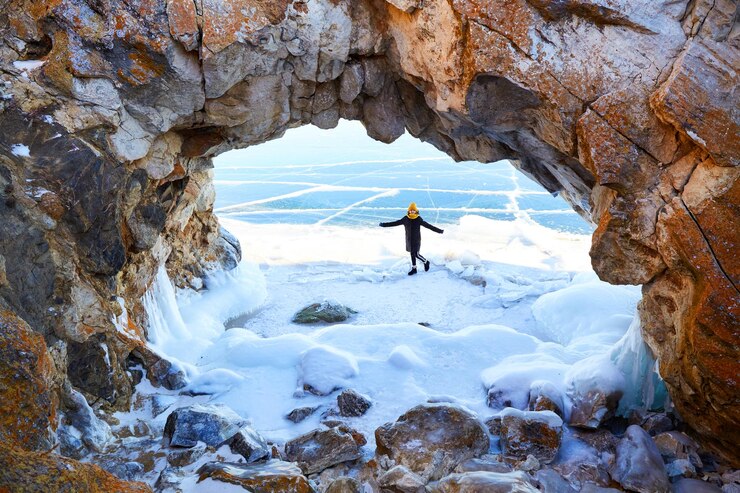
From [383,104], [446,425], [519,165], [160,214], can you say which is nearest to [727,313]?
[446,425]

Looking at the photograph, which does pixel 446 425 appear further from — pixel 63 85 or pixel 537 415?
pixel 63 85

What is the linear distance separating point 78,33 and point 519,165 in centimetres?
475

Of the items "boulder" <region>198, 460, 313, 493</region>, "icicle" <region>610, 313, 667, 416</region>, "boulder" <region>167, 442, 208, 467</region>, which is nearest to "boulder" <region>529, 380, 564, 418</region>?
"icicle" <region>610, 313, 667, 416</region>

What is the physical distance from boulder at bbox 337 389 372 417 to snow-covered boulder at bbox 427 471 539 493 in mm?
1410

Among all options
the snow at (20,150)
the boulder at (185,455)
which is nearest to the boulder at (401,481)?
the boulder at (185,455)

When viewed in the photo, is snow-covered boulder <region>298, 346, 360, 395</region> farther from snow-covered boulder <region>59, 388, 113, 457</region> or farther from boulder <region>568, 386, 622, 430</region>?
boulder <region>568, 386, 622, 430</region>

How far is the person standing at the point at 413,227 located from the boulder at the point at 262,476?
5737 mm

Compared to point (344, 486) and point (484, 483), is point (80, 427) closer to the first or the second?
point (344, 486)

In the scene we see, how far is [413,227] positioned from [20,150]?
626 centimetres

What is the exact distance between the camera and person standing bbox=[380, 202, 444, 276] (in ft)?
31.1

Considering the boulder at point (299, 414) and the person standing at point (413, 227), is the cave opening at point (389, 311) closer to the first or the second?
the boulder at point (299, 414)

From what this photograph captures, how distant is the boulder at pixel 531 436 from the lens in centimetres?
457

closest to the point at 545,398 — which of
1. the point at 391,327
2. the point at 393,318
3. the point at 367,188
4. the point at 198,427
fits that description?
the point at 391,327

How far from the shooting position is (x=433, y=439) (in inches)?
174
